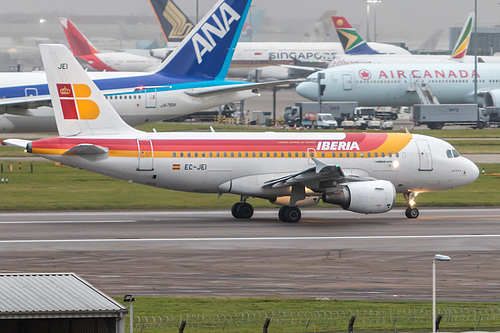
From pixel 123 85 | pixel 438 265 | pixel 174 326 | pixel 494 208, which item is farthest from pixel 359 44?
pixel 174 326

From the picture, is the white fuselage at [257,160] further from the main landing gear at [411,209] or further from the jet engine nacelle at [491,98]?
the jet engine nacelle at [491,98]

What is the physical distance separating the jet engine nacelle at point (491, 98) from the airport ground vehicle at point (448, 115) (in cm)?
469

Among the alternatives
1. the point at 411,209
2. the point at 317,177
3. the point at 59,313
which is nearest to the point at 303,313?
the point at 59,313

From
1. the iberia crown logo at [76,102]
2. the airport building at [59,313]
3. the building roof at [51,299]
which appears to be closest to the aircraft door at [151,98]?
the iberia crown logo at [76,102]

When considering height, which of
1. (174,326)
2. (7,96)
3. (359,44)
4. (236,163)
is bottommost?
(174,326)

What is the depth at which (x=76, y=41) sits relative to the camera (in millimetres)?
142625

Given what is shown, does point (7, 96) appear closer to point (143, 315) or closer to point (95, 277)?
point (95, 277)

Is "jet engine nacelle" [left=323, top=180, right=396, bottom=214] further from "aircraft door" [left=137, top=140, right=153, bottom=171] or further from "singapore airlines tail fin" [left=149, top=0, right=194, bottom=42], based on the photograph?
"singapore airlines tail fin" [left=149, top=0, right=194, bottom=42]

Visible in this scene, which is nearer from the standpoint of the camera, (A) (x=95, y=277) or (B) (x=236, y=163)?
(A) (x=95, y=277)

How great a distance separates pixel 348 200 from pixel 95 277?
13.7m

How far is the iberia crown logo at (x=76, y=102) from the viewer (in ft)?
122

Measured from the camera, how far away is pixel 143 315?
71.8 feet

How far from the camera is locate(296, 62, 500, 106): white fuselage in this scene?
108 meters

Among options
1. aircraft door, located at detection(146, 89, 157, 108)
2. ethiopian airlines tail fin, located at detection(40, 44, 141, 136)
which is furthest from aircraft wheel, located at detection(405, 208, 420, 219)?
aircraft door, located at detection(146, 89, 157, 108)
